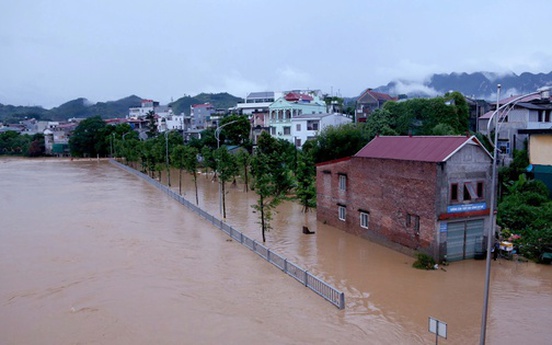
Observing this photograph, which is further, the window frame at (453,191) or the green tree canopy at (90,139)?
the green tree canopy at (90,139)

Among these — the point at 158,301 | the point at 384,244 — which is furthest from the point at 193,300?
the point at 384,244

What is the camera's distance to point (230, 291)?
17.2 m

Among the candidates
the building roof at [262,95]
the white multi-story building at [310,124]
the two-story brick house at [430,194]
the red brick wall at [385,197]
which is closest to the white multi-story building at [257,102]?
the building roof at [262,95]

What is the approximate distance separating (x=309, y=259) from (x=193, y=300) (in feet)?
24.9

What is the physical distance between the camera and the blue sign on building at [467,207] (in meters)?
20.3

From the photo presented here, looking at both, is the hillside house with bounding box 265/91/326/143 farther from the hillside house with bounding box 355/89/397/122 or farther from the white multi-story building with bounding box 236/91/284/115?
the white multi-story building with bounding box 236/91/284/115

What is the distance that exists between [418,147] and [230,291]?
467 inches

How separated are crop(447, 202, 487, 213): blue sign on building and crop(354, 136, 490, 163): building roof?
2332 mm

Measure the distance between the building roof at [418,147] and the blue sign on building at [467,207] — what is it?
2332 mm

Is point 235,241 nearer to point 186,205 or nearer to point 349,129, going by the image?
point 186,205

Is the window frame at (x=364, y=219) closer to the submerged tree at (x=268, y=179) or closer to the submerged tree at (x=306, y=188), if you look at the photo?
the submerged tree at (x=268, y=179)

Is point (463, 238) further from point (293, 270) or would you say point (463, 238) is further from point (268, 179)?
point (268, 179)

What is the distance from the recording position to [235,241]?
24609 mm

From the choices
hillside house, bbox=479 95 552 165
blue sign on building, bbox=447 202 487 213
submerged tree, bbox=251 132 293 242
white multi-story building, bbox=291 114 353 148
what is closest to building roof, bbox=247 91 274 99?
white multi-story building, bbox=291 114 353 148
